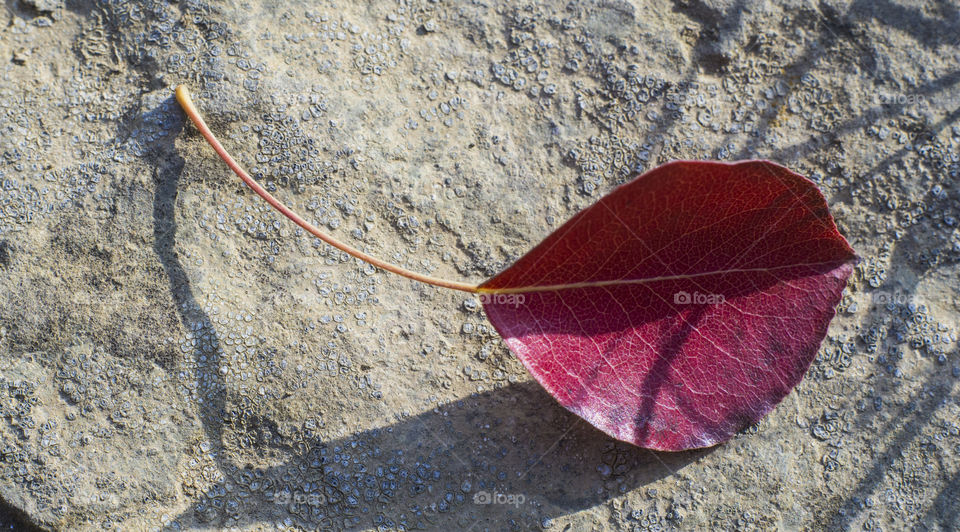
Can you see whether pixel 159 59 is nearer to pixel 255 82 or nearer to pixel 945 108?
pixel 255 82

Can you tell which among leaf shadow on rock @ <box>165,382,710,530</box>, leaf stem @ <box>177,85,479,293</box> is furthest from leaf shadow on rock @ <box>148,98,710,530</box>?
leaf stem @ <box>177,85,479,293</box>

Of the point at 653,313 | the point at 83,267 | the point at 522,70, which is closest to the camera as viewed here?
the point at 653,313

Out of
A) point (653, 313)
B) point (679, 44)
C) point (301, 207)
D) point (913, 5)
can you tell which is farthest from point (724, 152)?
point (301, 207)

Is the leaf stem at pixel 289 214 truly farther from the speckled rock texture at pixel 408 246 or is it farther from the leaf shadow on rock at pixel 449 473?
the leaf shadow on rock at pixel 449 473

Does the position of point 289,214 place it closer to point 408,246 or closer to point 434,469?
point 408,246

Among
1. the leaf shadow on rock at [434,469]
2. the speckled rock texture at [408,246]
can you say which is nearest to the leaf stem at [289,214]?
→ the speckled rock texture at [408,246]
